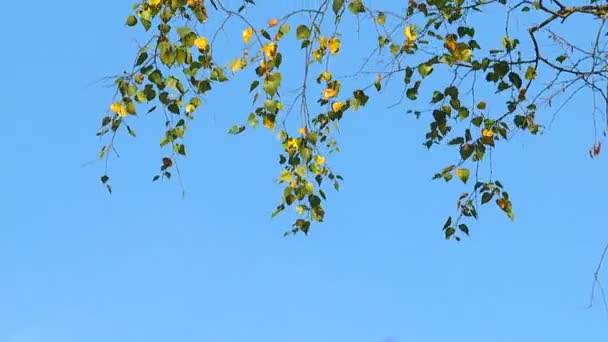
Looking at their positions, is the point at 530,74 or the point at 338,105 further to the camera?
the point at 530,74

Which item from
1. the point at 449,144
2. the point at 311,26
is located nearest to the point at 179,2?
the point at 311,26

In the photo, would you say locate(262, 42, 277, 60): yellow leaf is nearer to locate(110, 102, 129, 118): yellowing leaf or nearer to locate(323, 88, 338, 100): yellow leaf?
locate(323, 88, 338, 100): yellow leaf

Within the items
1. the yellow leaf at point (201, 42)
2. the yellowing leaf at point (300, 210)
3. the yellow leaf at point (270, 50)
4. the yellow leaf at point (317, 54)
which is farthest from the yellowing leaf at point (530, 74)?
the yellow leaf at point (201, 42)

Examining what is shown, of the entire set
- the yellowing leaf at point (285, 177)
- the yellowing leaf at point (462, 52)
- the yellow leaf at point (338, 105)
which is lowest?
the yellowing leaf at point (285, 177)

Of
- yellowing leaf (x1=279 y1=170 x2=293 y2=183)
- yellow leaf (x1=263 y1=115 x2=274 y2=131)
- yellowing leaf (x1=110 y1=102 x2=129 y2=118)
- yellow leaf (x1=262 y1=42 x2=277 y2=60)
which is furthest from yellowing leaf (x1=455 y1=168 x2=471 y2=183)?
yellowing leaf (x1=110 y1=102 x2=129 y2=118)

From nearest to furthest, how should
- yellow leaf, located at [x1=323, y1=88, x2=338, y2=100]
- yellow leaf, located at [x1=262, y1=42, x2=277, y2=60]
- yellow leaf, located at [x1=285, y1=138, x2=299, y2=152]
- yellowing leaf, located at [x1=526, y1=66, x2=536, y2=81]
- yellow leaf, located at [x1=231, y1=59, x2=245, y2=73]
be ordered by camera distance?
yellow leaf, located at [x1=262, y1=42, x2=277, y2=60], yellow leaf, located at [x1=231, y1=59, x2=245, y2=73], yellow leaf, located at [x1=285, y1=138, x2=299, y2=152], yellow leaf, located at [x1=323, y1=88, x2=338, y2=100], yellowing leaf, located at [x1=526, y1=66, x2=536, y2=81]

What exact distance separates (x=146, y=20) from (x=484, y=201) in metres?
1.57

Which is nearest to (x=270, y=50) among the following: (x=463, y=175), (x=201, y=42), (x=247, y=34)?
(x=247, y=34)

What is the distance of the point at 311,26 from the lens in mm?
3648

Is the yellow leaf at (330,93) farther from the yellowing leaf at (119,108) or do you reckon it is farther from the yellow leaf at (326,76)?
the yellowing leaf at (119,108)

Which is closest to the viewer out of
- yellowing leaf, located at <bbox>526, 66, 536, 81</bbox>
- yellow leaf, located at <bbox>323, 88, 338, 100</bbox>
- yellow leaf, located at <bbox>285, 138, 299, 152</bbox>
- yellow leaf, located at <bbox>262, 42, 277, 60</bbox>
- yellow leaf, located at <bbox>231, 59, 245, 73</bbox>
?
yellow leaf, located at <bbox>262, 42, 277, 60</bbox>

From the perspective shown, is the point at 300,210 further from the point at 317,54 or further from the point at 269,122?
the point at 317,54

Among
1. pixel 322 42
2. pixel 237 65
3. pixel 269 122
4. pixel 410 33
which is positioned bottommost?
pixel 269 122

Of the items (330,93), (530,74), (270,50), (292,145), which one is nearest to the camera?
(270,50)
